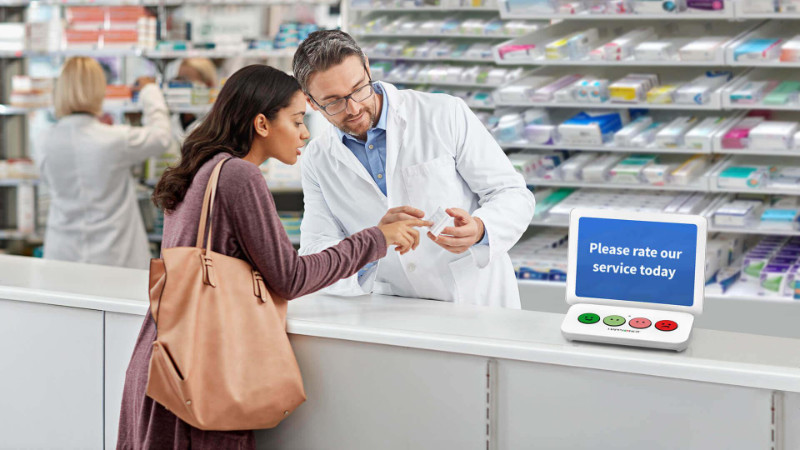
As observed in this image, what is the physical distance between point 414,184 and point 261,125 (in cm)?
64

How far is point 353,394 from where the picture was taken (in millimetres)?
2123

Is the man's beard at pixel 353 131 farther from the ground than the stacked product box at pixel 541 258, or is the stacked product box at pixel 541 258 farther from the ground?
the man's beard at pixel 353 131

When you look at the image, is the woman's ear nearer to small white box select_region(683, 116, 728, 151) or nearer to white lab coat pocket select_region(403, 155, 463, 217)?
white lab coat pocket select_region(403, 155, 463, 217)

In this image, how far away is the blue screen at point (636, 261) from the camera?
6.24 ft

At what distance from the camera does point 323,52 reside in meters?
2.37

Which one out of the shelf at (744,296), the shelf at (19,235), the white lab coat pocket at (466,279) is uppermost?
the white lab coat pocket at (466,279)

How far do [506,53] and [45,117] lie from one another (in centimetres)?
392

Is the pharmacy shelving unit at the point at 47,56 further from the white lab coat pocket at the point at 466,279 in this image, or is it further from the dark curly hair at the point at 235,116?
the dark curly hair at the point at 235,116

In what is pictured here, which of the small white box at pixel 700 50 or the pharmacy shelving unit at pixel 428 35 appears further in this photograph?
the pharmacy shelving unit at pixel 428 35

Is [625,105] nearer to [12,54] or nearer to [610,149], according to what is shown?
[610,149]

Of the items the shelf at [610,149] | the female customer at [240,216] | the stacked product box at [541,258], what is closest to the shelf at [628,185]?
the shelf at [610,149]

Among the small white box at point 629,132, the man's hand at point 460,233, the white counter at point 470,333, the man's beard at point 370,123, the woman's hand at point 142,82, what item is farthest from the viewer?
the woman's hand at point 142,82

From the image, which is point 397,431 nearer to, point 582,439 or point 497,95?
point 582,439

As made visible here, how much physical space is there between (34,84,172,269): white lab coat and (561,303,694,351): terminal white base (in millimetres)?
4291
